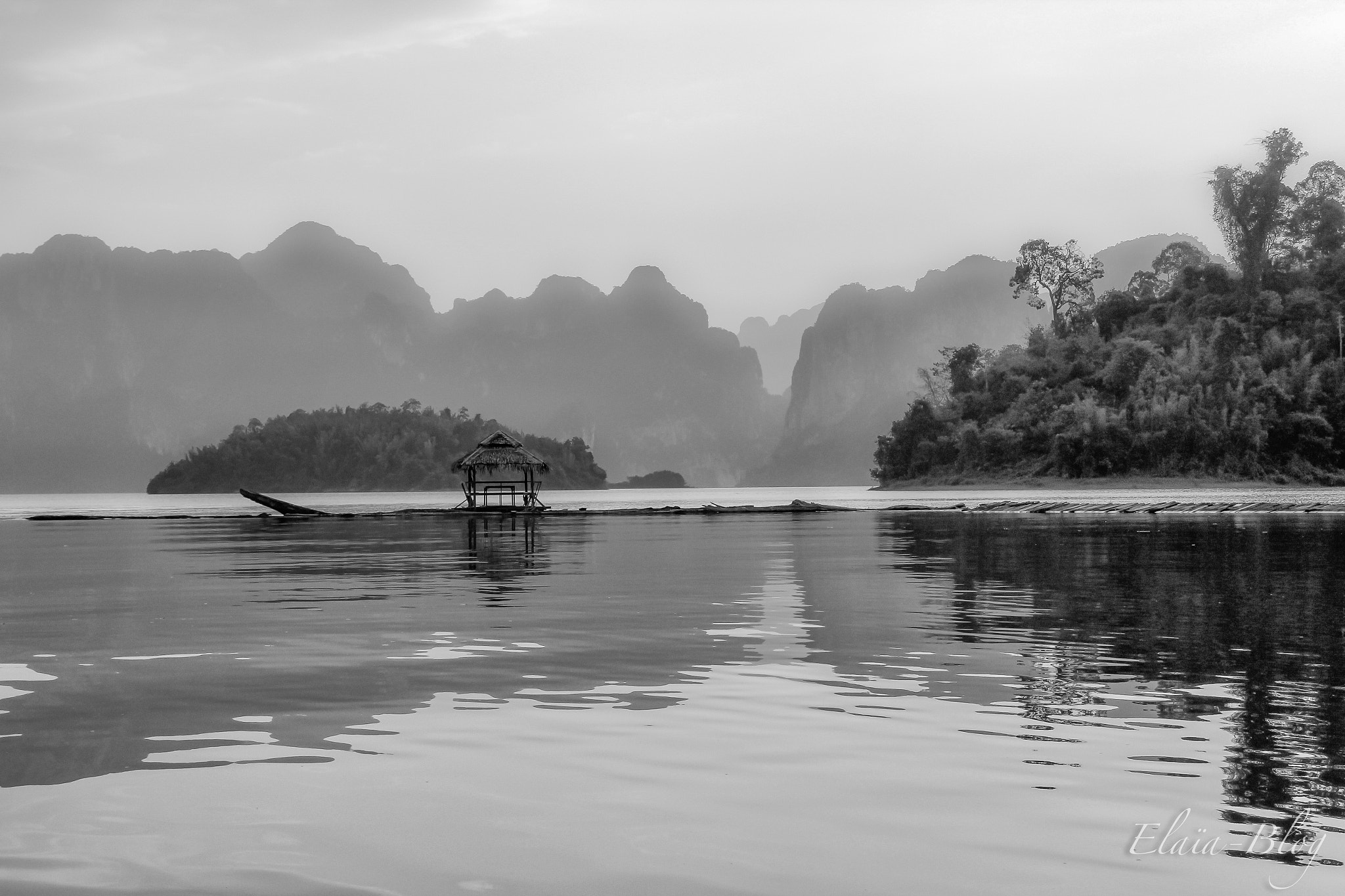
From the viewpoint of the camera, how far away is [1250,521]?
45750mm

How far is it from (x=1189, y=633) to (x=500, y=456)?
161 ft

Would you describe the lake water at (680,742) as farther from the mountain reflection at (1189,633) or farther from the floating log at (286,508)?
the floating log at (286,508)

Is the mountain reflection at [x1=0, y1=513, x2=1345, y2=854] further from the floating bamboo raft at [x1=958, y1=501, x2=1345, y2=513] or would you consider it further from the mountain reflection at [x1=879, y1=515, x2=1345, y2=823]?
the floating bamboo raft at [x1=958, y1=501, x2=1345, y2=513]

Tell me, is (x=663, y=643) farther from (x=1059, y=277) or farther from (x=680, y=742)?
(x=1059, y=277)

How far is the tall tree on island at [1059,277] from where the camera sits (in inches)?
4786

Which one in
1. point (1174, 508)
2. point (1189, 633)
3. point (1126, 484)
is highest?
point (1189, 633)

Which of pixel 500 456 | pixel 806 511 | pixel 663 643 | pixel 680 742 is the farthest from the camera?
pixel 806 511

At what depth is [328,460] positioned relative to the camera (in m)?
192
